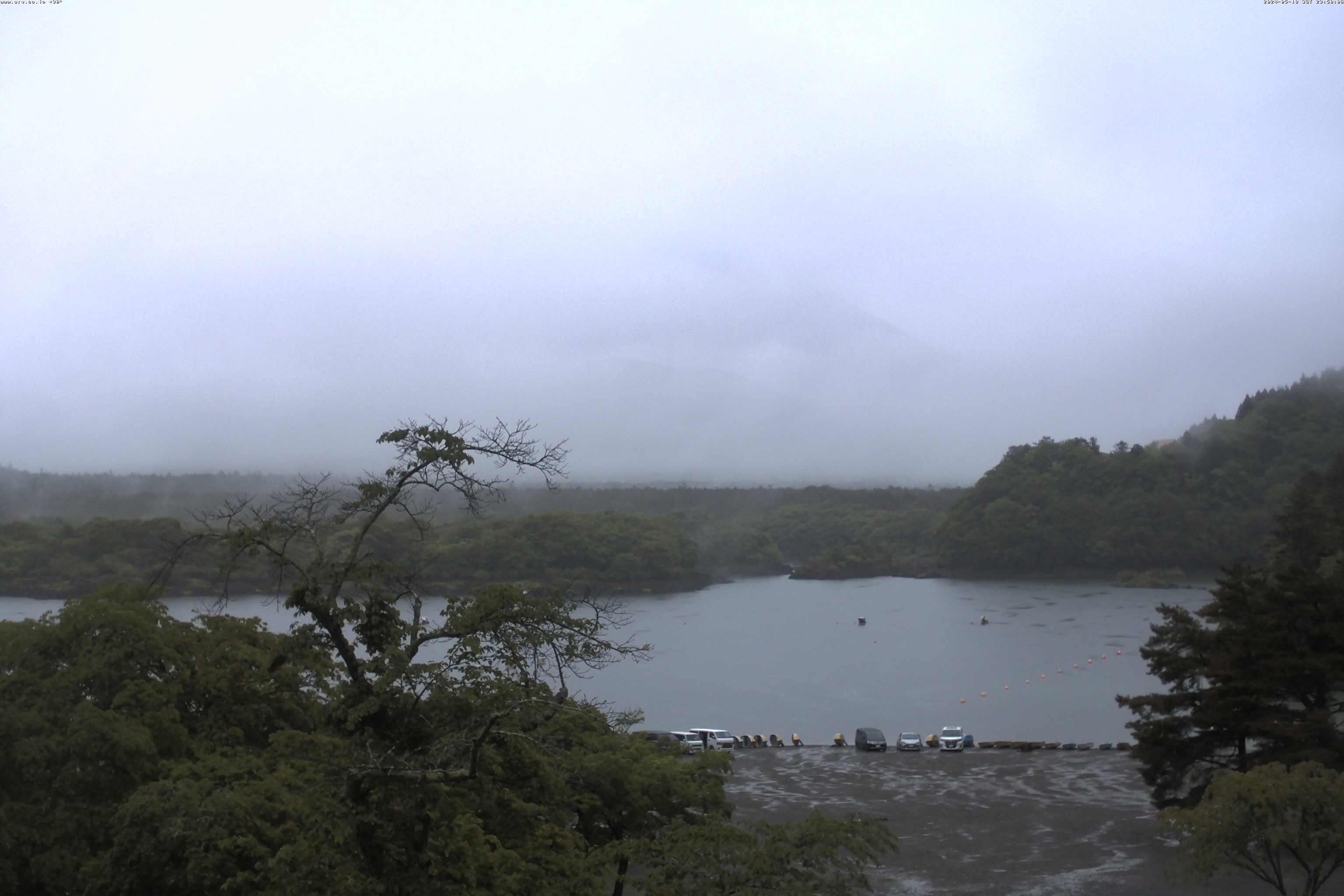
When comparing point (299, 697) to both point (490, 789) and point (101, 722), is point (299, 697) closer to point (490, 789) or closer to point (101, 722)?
point (101, 722)

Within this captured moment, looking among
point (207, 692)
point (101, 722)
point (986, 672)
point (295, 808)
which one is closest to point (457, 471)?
point (295, 808)

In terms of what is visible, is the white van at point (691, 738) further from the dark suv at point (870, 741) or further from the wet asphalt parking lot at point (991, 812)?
the dark suv at point (870, 741)

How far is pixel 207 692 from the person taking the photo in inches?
385

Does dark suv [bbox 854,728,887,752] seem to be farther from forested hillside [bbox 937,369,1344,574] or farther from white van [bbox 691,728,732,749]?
forested hillside [bbox 937,369,1344,574]

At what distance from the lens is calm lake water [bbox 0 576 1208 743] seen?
34156 mm

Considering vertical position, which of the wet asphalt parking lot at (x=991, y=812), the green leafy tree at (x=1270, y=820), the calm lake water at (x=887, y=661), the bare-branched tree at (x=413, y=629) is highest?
the bare-branched tree at (x=413, y=629)

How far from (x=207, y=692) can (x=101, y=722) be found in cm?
124

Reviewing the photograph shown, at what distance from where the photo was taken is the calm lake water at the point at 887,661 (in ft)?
112

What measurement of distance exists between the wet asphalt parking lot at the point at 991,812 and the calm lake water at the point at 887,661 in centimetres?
492

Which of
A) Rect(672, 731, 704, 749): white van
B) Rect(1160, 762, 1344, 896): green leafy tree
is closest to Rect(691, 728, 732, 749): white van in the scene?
Rect(672, 731, 704, 749): white van

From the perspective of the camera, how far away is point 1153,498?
7288 centimetres

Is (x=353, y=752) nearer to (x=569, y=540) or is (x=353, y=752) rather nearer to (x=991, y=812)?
(x=991, y=812)

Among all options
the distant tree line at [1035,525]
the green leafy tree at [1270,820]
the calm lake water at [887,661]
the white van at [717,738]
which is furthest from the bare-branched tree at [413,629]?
the distant tree line at [1035,525]

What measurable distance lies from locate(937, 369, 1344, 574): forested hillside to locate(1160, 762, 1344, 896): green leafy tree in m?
62.2
